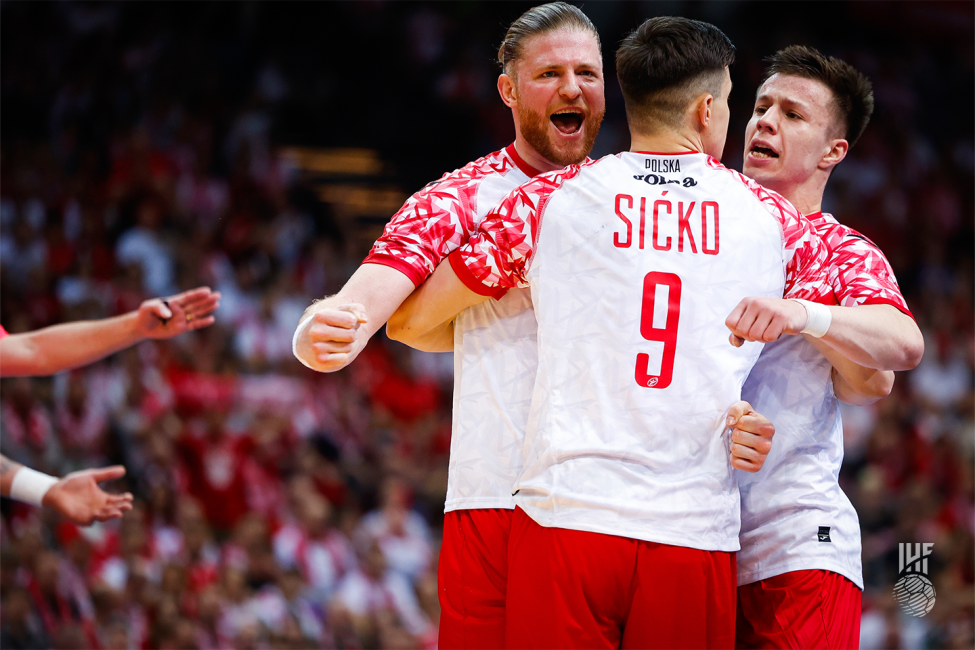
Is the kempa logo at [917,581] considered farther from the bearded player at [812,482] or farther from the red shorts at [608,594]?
the red shorts at [608,594]

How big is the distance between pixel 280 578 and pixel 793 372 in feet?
19.6

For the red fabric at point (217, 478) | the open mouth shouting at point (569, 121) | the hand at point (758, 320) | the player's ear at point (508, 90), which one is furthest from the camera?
the red fabric at point (217, 478)

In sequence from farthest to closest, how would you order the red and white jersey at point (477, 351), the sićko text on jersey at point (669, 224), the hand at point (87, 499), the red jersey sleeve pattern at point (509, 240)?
the hand at point (87, 499)
the red and white jersey at point (477, 351)
the red jersey sleeve pattern at point (509, 240)
the sićko text on jersey at point (669, 224)

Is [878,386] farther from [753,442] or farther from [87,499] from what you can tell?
[87,499]

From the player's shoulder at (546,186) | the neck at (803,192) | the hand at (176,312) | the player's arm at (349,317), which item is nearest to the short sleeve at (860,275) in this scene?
the neck at (803,192)

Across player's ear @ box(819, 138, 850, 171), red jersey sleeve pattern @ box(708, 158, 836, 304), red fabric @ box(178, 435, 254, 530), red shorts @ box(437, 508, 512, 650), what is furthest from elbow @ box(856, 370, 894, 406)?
red fabric @ box(178, 435, 254, 530)

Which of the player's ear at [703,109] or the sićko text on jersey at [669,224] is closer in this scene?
the sićko text on jersey at [669,224]

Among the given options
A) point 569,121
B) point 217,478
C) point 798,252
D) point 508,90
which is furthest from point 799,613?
point 217,478

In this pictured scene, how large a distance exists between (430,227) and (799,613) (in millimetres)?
1650

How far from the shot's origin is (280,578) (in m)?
8.17

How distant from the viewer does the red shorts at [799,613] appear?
9.90ft

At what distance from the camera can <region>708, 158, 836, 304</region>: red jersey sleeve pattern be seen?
289 centimetres

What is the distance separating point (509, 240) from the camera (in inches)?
113

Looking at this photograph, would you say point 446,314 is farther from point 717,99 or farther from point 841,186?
point 841,186
